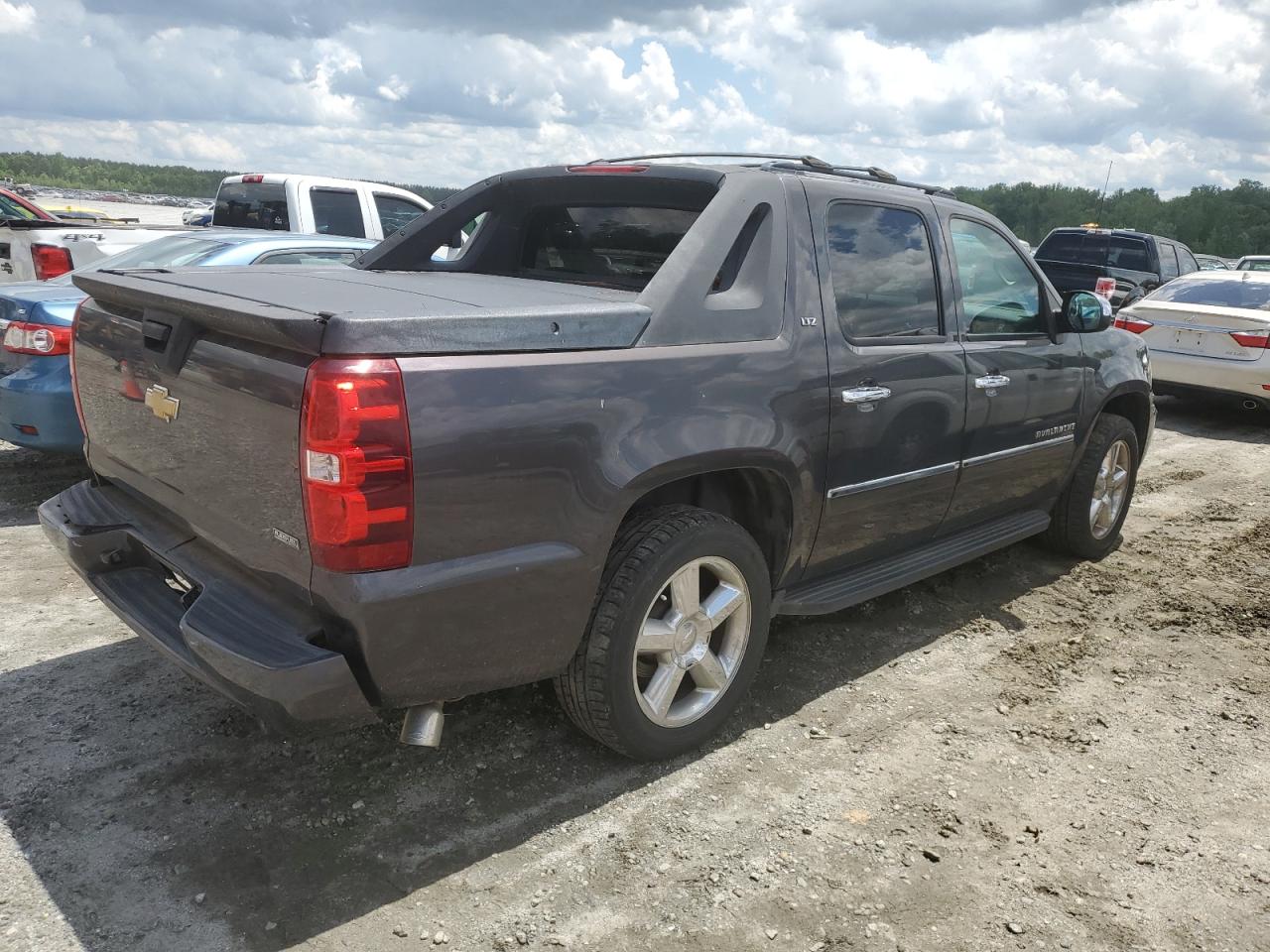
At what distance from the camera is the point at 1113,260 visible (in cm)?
1454

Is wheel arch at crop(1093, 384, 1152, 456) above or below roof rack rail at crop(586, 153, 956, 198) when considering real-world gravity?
below

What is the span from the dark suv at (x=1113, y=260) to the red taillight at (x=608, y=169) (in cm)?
1127

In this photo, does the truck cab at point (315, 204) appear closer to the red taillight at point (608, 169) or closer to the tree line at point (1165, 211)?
the red taillight at point (608, 169)

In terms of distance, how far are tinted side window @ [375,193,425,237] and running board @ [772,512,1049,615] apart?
6.70 meters

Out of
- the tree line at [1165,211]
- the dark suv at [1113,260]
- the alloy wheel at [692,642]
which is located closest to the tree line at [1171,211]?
the tree line at [1165,211]

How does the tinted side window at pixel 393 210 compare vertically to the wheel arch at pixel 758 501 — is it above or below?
above

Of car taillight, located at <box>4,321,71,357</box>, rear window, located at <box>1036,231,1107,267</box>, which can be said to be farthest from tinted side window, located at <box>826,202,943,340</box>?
rear window, located at <box>1036,231,1107,267</box>

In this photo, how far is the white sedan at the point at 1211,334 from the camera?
30.0 feet

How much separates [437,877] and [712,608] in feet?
3.80

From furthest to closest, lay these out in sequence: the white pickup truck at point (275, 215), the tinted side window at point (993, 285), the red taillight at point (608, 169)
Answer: the white pickup truck at point (275, 215) < the tinted side window at point (993, 285) < the red taillight at point (608, 169)

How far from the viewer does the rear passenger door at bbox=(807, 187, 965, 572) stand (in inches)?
137

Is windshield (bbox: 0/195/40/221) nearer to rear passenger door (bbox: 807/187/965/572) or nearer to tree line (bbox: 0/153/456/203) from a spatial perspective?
rear passenger door (bbox: 807/187/965/572)

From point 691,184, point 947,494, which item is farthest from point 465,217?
point 947,494

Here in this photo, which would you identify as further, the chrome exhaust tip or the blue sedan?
the blue sedan
